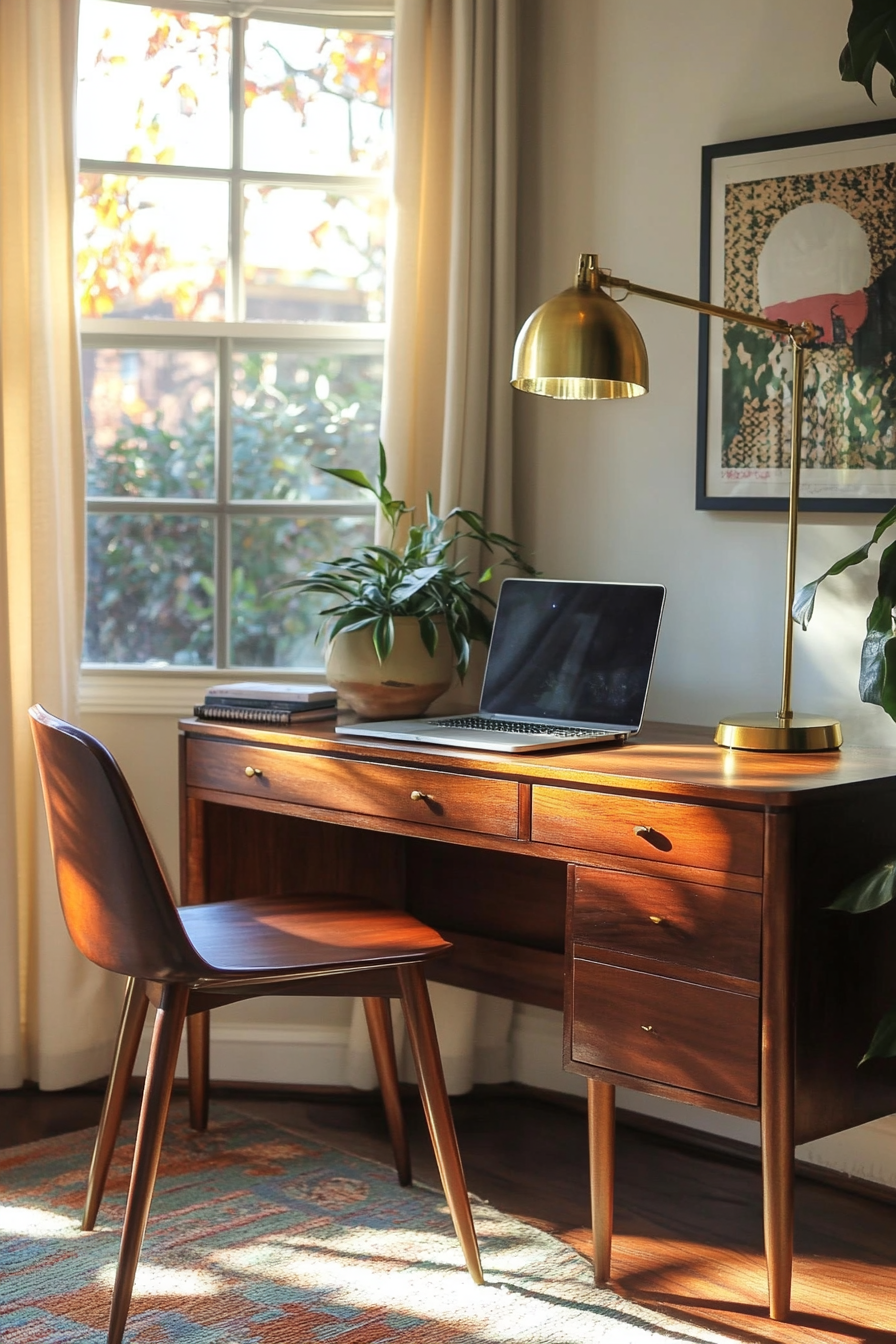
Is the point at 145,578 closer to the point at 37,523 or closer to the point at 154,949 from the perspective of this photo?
the point at 37,523

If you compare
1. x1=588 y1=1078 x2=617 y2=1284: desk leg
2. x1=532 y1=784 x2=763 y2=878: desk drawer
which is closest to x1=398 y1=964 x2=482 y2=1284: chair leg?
x1=588 y1=1078 x2=617 y2=1284: desk leg

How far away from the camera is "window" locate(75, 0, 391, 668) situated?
2.88 metres

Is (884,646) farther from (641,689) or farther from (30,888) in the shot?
(30,888)

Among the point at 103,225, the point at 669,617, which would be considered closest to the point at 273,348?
the point at 103,225

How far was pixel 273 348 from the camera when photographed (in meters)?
2.92

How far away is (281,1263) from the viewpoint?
2119 mm

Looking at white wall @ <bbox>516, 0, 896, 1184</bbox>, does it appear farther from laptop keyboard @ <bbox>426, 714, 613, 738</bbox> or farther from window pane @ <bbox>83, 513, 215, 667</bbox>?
window pane @ <bbox>83, 513, 215, 667</bbox>

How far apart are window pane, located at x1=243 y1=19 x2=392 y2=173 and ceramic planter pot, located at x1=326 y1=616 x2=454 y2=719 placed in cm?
102

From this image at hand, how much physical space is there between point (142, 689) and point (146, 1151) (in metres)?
1.22

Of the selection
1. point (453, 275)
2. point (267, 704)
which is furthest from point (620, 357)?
point (267, 704)

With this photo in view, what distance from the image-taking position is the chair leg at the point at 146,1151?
1851 mm

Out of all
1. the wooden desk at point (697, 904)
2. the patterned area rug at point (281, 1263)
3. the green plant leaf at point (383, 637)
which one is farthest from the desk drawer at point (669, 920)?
the green plant leaf at point (383, 637)

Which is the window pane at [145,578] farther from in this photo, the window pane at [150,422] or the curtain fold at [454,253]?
the curtain fold at [454,253]

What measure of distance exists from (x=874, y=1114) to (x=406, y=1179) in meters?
0.81
